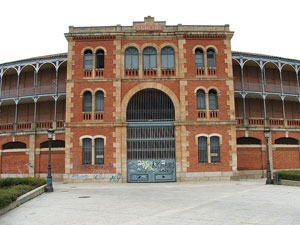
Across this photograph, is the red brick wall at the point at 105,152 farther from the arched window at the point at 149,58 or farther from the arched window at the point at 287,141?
the arched window at the point at 287,141

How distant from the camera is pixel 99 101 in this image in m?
23.5

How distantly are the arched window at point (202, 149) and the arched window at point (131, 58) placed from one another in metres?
7.36

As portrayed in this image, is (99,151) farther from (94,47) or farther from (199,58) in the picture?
(199,58)

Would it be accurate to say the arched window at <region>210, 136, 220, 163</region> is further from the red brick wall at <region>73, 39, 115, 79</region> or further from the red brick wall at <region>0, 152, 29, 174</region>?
the red brick wall at <region>0, 152, 29, 174</region>

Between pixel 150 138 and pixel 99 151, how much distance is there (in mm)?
3846

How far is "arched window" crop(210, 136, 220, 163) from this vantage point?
22.7 metres

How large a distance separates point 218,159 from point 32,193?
1331 cm

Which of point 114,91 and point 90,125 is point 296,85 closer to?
point 114,91

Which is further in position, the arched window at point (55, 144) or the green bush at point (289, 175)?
the arched window at point (55, 144)

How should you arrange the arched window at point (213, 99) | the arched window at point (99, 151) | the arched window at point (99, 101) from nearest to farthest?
1. the arched window at point (99, 151)
2. the arched window at point (99, 101)
3. the arched window at point (213, 99)

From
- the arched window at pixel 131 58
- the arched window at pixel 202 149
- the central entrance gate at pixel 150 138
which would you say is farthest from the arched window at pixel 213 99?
the arched window at pixel 131 58

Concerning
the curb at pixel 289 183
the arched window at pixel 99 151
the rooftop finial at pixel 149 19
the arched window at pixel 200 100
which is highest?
the rooftop finial at pixel 149 19

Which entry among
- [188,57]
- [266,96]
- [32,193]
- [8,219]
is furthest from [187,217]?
[266,96]

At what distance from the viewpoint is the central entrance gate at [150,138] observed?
74.3ft
